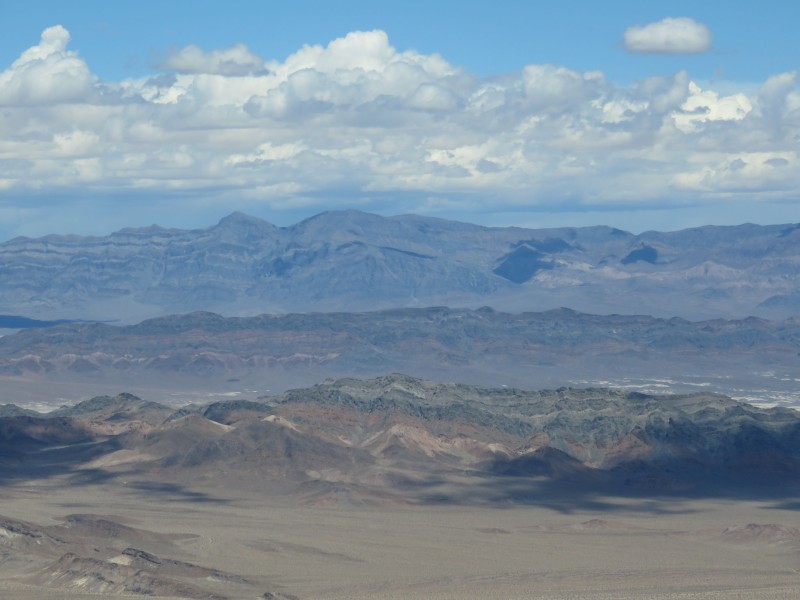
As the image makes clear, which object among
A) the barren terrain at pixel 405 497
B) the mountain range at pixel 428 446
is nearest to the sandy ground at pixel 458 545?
the barren terrain at pixel 405 497

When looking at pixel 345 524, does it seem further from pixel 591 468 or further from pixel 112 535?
pixel 591 468

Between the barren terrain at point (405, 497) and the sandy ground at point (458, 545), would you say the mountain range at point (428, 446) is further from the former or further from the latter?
the sandy ground at point (458, 545)

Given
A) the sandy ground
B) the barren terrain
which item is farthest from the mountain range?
the sandy ground

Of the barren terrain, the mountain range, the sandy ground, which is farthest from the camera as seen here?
the mountain range

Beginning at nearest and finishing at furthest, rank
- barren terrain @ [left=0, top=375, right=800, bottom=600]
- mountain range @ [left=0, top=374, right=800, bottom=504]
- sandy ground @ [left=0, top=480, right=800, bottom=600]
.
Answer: sandy ground @ [left=0, top=480, right=800, bottom=600], barren terrain @ [left=0, top=375, right=800, bottom=600], mountain range @ [left=0, top=374, right=800, bottom=504]

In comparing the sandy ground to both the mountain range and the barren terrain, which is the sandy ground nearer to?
the barren terrain

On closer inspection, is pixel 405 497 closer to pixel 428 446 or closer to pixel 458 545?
pixel 428 446

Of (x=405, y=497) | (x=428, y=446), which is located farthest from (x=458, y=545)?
(x=428, y=446)

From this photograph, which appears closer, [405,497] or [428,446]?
[405,497]
